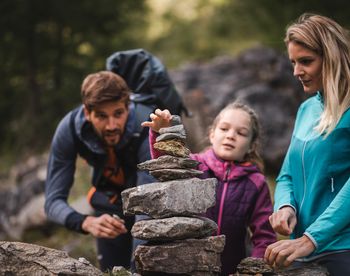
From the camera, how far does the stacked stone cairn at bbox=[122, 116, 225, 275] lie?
13.0ft

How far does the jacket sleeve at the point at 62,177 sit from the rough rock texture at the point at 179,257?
1.81m

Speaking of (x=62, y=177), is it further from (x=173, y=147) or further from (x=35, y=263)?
(x=35, y=263)

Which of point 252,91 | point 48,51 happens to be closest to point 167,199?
point 252,91

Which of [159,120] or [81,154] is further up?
[159,120]

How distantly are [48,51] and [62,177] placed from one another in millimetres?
13291

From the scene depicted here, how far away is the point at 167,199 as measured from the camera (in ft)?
13.0

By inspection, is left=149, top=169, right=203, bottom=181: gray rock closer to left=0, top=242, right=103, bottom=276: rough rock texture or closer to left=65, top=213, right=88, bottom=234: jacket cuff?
left=0, top=242, right=103, bottom=276: rough rock texture

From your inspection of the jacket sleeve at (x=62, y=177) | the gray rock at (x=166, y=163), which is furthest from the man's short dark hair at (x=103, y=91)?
the gray rock at (x=166, y=163)

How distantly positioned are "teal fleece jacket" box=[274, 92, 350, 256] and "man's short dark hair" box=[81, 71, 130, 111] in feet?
5.74

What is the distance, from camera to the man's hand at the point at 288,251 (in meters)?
4.04

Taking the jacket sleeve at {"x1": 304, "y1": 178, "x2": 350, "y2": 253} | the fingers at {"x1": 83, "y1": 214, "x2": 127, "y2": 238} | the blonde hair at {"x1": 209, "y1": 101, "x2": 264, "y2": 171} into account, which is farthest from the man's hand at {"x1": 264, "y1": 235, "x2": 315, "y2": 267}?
the fingers at {"x1": 83, "y1": 214, "x2": 127, "y2": 238}

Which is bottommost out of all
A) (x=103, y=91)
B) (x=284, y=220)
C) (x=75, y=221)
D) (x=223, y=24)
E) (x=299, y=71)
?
(x=75, y=221)

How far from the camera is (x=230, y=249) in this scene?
201 inches

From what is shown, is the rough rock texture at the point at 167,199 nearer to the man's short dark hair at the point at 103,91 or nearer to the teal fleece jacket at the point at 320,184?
the teal fleece jacket at the point at 320,184
